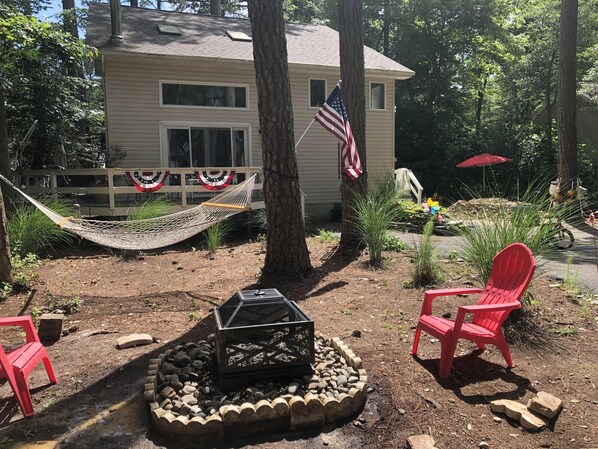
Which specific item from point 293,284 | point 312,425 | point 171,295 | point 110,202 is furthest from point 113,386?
point 110,202

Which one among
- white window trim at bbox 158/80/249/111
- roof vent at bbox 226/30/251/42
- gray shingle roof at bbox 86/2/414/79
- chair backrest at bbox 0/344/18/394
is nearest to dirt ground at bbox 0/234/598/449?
chair backrest at bbox 0/344/18/394

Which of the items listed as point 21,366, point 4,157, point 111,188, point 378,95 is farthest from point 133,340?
point 378,95

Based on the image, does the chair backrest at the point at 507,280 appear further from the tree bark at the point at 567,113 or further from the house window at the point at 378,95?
the house window at the point at 378,95

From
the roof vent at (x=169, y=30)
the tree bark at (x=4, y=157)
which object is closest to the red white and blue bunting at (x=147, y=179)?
the tree bark at (x=4, y=157)

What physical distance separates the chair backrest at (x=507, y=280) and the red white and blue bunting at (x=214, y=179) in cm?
691

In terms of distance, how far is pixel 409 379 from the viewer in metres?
3.08

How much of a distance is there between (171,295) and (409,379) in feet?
10.4

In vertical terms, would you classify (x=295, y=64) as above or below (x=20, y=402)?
above

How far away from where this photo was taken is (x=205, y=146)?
12.5 meters

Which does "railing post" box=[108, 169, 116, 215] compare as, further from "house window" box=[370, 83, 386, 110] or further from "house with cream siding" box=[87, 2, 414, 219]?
"house window" box=[370, 83, 386, 110]

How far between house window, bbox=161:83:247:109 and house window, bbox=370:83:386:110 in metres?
4.03

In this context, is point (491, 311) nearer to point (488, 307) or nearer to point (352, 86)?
point (488, 307)

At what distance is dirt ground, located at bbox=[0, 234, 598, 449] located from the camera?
251 cm

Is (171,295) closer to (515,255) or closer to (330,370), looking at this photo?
(330,370)
